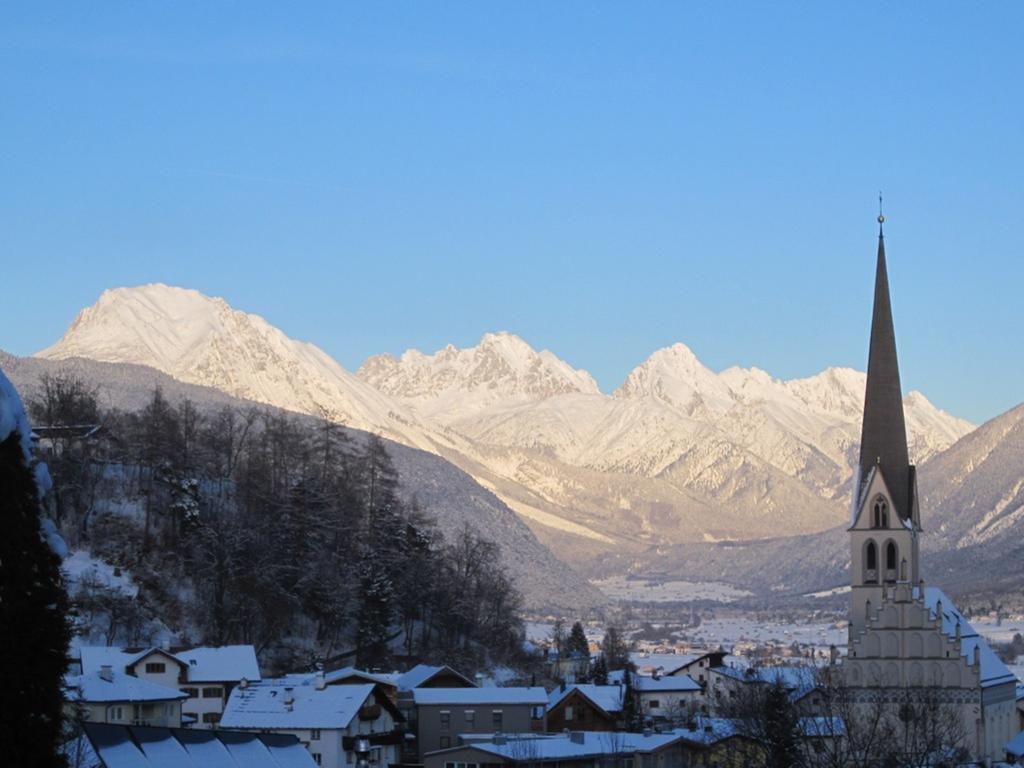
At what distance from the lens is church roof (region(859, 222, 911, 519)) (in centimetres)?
11344

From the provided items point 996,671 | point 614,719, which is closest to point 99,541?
point 614,719

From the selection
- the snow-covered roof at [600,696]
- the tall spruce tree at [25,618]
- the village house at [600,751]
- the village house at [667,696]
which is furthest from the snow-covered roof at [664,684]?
the tall spruce tree at [25,618]

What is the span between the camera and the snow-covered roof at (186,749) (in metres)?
50.8

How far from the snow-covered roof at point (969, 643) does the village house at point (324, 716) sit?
31.3 meters

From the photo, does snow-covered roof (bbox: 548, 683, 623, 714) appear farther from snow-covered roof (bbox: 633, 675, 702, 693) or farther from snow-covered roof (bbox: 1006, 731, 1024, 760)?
snow-covered roof (bbox: 1006, 731, 1024, 760)

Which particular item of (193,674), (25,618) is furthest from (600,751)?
(25,618)

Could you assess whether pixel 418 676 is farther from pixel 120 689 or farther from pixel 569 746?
pixel 120 689

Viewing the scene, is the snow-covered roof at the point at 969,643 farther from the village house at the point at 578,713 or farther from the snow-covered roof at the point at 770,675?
the village house at the point at 578,713

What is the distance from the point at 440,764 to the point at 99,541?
152 ft

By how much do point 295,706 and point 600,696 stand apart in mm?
32208

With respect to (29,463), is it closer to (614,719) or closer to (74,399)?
(614,719)

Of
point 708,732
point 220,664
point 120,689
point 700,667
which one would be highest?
point 220,664

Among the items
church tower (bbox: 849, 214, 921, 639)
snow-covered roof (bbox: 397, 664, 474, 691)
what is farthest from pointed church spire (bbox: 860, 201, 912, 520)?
snow-covered roof (bbox: 397, 664, 474, 691)

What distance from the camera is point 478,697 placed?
113062mm
